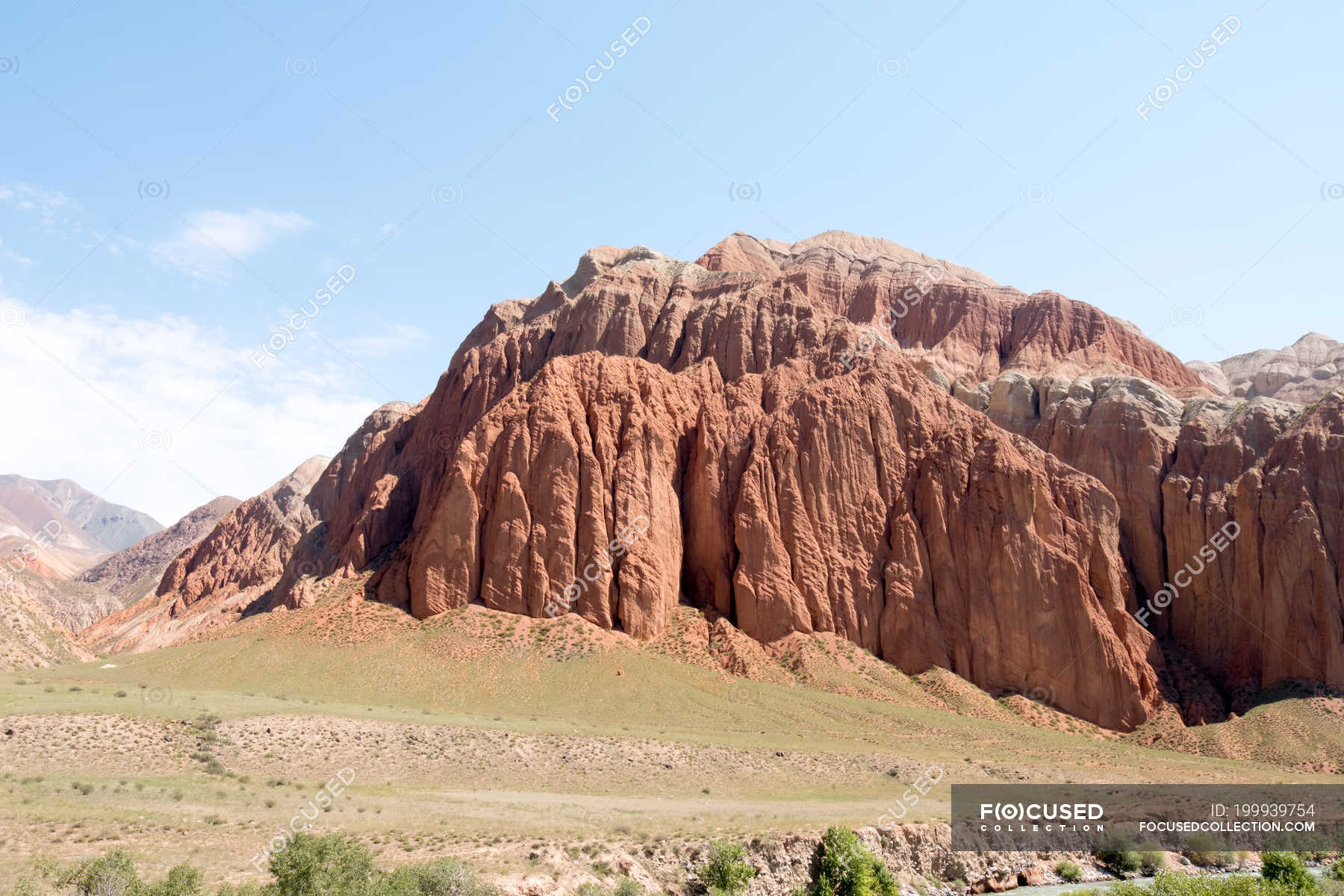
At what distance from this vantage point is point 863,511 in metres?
72.9

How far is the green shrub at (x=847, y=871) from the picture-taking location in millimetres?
36406

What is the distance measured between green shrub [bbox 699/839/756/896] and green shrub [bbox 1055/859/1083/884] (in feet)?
56.1

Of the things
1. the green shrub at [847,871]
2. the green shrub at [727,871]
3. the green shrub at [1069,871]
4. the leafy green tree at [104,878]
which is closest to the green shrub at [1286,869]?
the green shrub at [1069,871]

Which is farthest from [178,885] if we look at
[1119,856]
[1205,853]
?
[1205,853]

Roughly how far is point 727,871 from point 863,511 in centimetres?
4201

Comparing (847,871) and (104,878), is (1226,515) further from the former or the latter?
(104,878)

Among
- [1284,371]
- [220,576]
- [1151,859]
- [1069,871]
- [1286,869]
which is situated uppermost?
[1284,371]

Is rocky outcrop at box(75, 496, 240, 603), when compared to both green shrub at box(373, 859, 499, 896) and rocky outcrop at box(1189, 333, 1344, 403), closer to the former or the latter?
green shrub at box(373, 859, 499, 896)

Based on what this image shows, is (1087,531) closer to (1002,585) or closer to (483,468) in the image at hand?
(1002,585)

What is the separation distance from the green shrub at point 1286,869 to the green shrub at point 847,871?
16.9 metres

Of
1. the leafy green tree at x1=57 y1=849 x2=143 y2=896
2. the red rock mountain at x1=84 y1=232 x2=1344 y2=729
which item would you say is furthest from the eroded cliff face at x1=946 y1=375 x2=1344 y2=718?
the leafy green tree at x1=57 y1=849 x2=143 y2=896

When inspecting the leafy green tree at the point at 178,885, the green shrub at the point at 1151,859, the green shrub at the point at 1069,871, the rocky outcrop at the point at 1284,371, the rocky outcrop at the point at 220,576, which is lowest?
the green shrub at the point at 1069,871

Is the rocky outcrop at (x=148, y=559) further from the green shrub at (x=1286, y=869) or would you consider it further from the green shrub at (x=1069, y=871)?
the green shrub at (x=1286, y=869)

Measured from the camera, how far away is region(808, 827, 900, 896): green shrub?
119 ft
